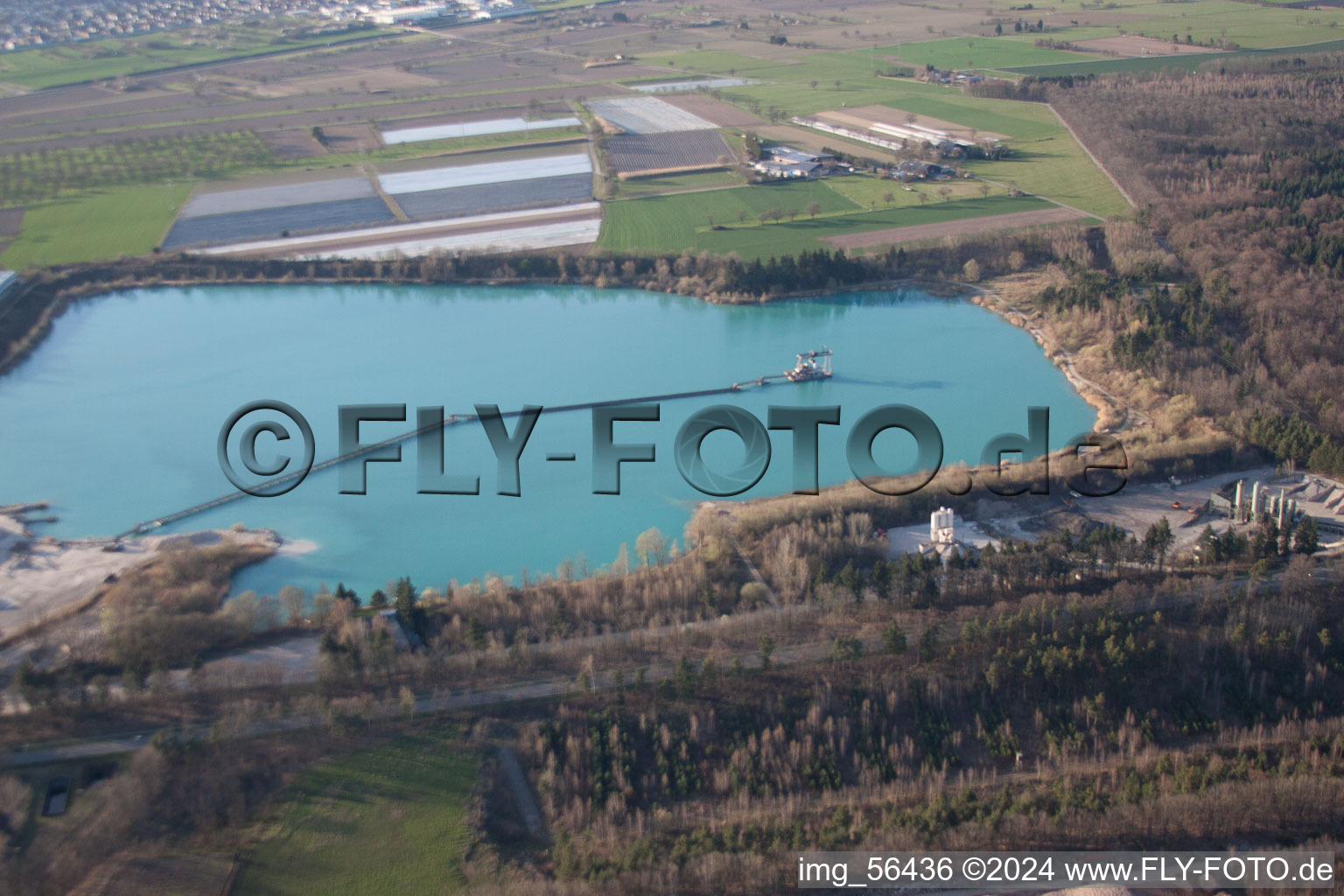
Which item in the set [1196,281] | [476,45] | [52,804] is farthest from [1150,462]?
[476,45]

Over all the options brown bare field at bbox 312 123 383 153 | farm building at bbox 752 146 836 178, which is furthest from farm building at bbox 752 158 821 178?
brown bare field at bbox 312 123 383 153

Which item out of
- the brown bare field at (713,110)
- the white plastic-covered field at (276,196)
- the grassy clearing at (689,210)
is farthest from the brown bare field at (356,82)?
the grassy clearing at (689,210)

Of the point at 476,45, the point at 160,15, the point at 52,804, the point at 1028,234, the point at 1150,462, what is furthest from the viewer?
the point at 160,15

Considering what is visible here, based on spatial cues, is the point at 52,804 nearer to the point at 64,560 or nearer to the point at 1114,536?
the point at 64,560

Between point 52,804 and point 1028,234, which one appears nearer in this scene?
point 52,804

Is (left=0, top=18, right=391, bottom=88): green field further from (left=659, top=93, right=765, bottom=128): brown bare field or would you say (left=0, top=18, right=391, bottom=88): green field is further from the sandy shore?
the sandy shore

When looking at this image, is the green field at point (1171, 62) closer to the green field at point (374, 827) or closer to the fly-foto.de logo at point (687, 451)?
the fly-foto.de logo at point (687, 451)

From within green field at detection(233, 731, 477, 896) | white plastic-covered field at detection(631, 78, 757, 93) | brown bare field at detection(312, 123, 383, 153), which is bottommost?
green field at detection(233, 731, 477, 896)
